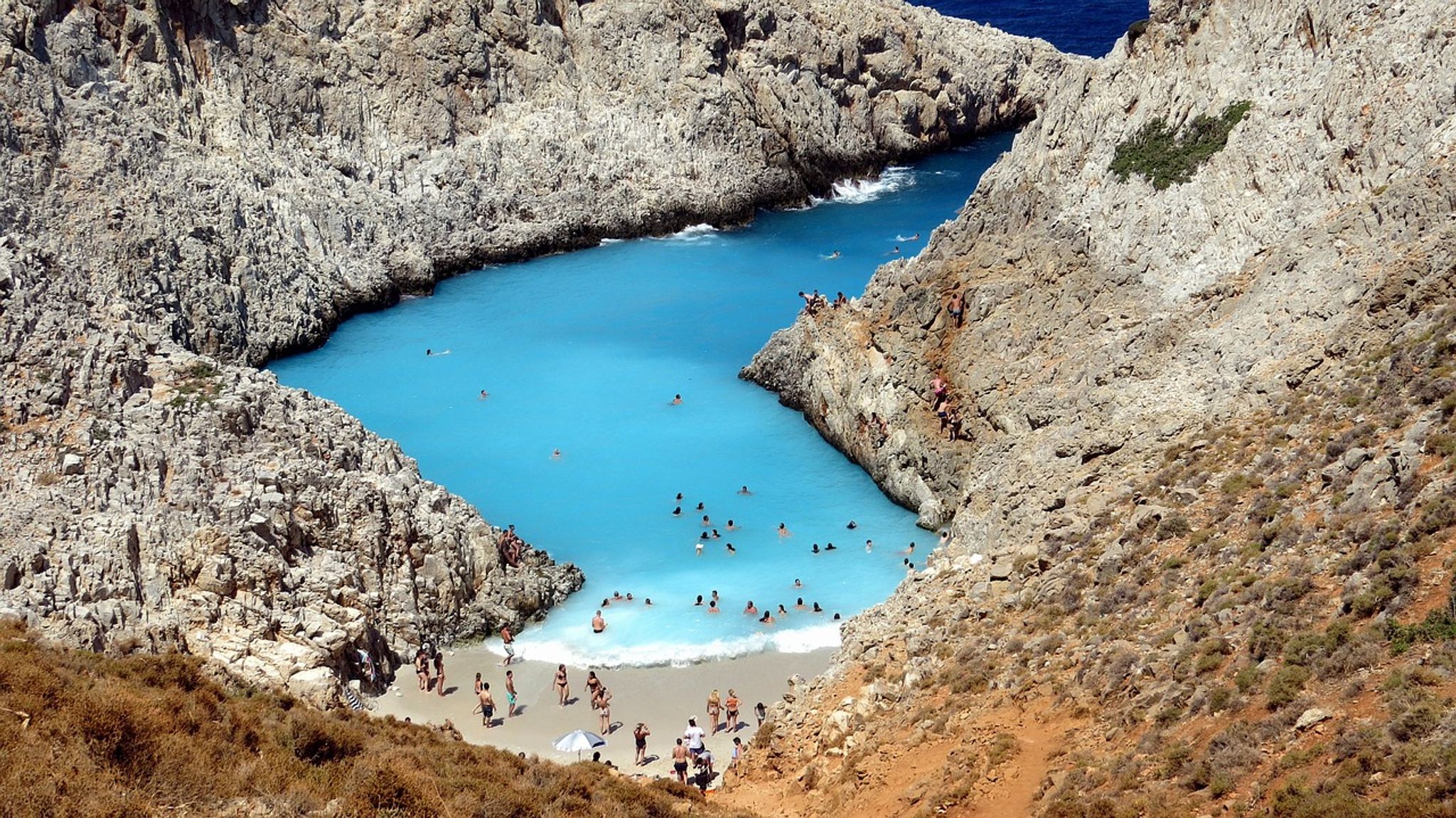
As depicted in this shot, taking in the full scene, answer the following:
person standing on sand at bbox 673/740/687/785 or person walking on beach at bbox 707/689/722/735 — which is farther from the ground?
person walking on beach at bbox 707/689/722/735

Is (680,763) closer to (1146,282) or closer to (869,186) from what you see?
(1146,282)

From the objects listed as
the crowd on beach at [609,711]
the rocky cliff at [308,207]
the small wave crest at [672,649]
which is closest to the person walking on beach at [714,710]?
the crowd on beach at [609,711]

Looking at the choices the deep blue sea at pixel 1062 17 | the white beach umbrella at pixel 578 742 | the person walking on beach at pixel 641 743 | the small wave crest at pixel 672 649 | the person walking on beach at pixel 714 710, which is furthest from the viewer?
the deep blue sea at pixel 1062 17

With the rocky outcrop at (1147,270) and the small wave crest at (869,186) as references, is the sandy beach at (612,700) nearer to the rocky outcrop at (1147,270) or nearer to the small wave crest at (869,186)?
the rocky outcrop at (1147,270)

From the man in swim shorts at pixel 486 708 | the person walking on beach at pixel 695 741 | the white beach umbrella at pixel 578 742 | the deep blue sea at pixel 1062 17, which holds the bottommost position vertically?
the person walking on beach at pixel 695 741

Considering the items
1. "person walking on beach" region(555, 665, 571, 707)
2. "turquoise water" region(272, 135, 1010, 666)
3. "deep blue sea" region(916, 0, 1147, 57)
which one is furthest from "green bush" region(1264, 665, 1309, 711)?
"deep blue sea" region(916, 0, 1147, 57)

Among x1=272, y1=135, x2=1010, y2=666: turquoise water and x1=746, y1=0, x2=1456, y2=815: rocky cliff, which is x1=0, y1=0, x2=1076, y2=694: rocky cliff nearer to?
x1=272, y1=135, x2=1010, y2=666: turquoise water

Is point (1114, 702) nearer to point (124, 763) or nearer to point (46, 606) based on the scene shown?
point (124, 763)

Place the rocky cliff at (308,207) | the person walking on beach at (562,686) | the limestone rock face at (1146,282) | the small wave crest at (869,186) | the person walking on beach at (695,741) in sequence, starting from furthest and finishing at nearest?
the small wave crest at (869,186) < the person walking on beach at (562,686) < the rocky cliff at (308,207) < the limestone rock face at (1146,282) < the person walking on beach at (695,741)
